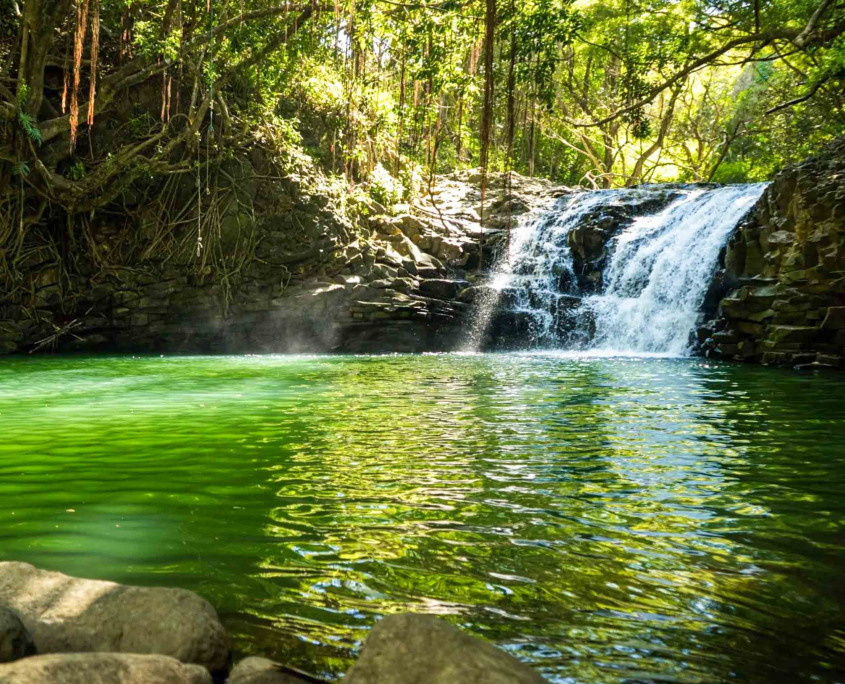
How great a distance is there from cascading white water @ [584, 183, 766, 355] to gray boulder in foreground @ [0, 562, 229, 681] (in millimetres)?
15280

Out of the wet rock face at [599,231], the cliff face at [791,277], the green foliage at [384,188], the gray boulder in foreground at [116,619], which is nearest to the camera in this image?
the gray boulder in foreground at [116,619]

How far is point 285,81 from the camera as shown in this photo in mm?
Result: 17516

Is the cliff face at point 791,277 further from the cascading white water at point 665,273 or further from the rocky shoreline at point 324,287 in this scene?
the cascading white water at point 665,273

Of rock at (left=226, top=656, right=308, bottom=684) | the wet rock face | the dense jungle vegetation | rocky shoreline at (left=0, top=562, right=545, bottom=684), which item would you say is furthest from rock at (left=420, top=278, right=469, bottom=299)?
rock at (left=226, top=656, right=308, bottom=684)

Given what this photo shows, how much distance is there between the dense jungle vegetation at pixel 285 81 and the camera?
12.0m

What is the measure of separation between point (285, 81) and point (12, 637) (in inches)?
658

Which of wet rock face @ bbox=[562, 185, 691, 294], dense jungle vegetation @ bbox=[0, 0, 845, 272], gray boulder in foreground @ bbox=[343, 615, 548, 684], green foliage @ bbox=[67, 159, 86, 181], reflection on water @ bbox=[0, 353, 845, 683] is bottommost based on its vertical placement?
reflection on water @ bbox=[0, 353, 845, 683]

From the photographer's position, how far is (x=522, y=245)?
21.6 m

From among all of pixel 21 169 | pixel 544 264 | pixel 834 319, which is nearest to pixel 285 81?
pixel 21 169

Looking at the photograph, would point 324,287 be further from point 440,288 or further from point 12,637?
point 12,637

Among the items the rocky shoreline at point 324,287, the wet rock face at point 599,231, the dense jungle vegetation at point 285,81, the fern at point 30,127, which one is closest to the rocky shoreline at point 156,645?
the dense jungle vegetation at point 285,81

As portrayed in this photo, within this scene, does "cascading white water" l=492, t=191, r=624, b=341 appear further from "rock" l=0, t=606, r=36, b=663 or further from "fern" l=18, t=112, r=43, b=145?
"rock" l=0, t=606, r=36, b=663

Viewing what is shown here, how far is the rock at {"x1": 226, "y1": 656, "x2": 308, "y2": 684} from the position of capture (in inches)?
86.5

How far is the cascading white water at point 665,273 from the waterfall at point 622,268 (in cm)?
2
